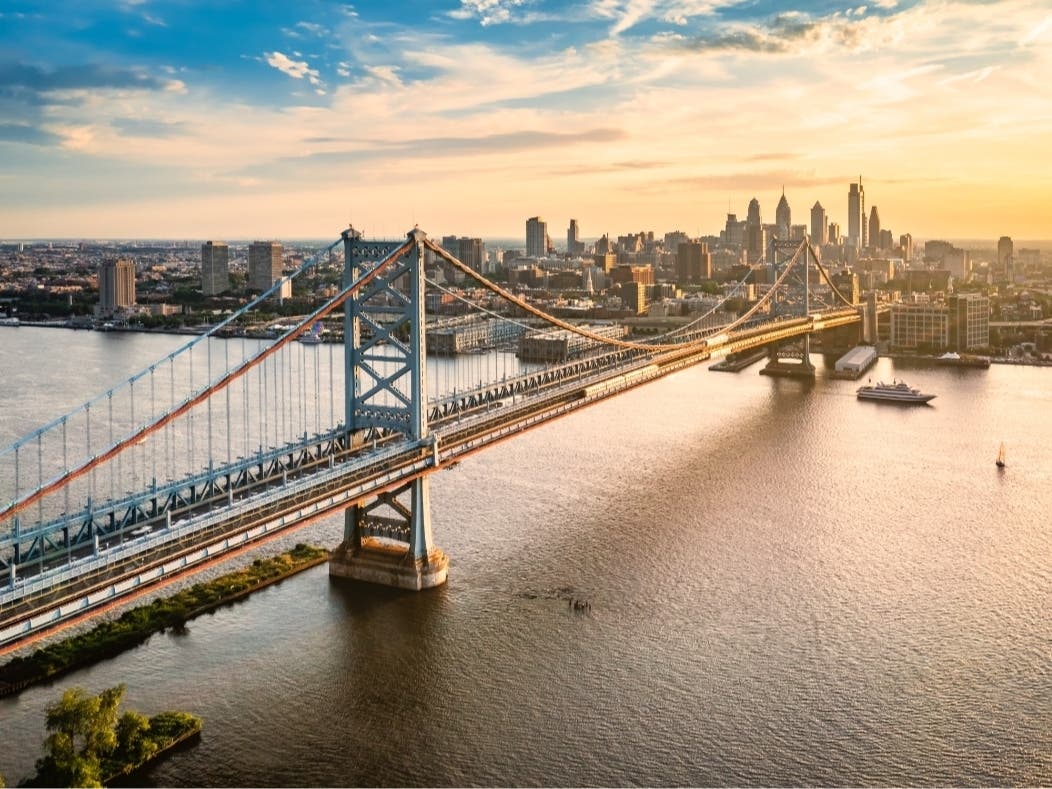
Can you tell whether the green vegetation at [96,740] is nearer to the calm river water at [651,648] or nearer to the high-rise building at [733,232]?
the calm river water at [651,648]

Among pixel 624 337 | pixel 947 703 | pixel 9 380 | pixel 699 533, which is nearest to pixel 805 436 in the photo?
pixel 699 533

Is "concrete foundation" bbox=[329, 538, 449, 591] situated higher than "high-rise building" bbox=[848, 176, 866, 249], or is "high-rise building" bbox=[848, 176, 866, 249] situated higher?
"high-rise building" bbox=[848, 176, 866, 249]

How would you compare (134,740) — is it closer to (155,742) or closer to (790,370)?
(155,742)

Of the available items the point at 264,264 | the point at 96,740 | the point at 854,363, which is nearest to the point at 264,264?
the point at 264,264

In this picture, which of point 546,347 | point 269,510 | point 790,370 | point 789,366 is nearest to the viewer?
point 269,510

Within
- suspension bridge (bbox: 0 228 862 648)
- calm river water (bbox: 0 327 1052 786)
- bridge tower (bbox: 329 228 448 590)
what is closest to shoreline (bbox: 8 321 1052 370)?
suspension bridge (bbox: 0 228 862 648)

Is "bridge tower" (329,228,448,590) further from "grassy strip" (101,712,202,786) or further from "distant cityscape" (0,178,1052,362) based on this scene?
"distant cityscape" (0,178,1052,362)
